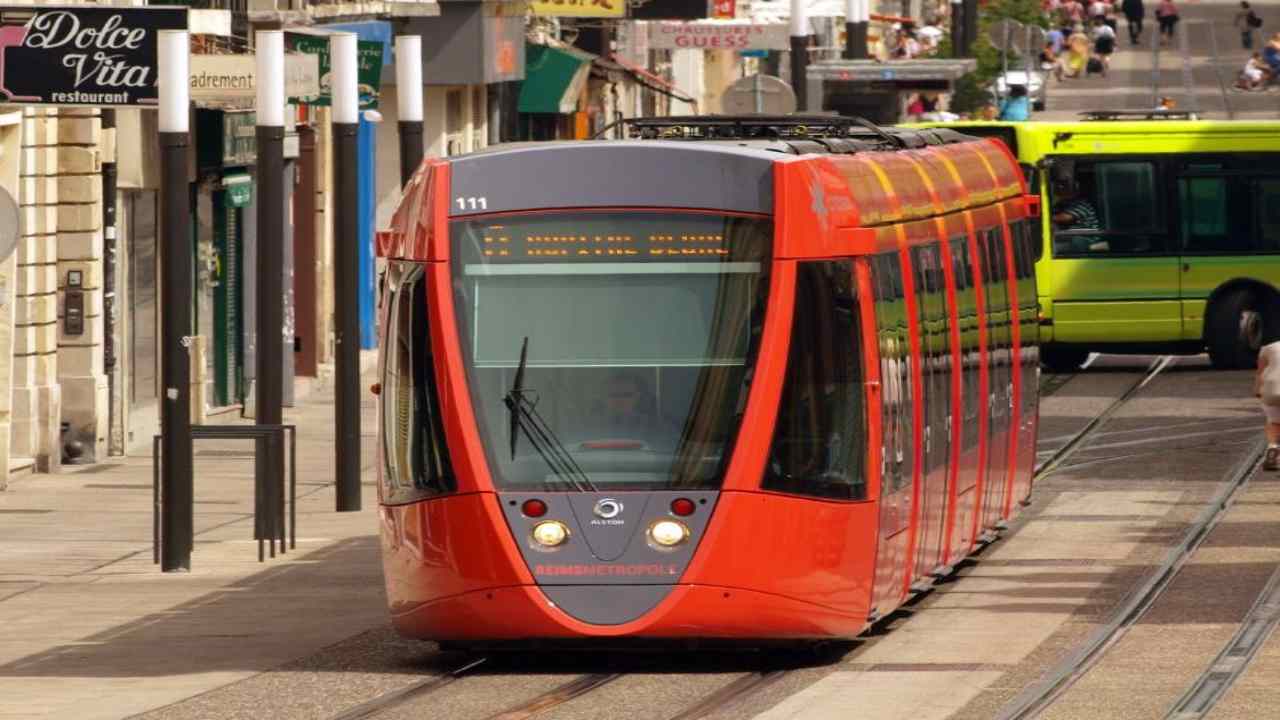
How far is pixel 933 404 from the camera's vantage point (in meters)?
16.8

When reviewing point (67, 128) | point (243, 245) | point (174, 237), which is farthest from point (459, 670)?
point (243, 245)

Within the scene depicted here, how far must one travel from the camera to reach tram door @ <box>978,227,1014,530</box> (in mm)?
19359

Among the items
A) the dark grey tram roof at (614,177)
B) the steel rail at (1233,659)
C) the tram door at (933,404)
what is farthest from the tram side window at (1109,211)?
the dark grey tram roof at (614,177)

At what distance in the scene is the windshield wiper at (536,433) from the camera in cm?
1438

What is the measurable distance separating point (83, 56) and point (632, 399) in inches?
291

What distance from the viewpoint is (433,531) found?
14.5 meters

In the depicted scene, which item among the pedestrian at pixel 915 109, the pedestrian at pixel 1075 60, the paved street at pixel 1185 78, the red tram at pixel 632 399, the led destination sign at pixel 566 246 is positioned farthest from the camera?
the pedestrian at pixel 1075 60

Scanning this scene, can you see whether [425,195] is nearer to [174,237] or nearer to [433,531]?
[433,531]

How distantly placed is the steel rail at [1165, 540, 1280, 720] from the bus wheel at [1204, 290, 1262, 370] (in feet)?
53.6

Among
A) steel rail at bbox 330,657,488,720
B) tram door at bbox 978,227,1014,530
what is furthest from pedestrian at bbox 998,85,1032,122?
steel rail at bbox 330,657,488,720

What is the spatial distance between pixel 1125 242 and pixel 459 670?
20253 mm

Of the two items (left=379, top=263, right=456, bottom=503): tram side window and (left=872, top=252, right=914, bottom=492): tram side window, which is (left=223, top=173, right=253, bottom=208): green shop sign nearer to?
(left=872, top=252, right=914, bottom=492): tram side window

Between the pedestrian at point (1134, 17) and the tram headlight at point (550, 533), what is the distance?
89.5 metres

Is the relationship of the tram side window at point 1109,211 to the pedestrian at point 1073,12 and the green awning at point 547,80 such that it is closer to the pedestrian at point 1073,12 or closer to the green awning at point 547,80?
the green awning at point 547,80
